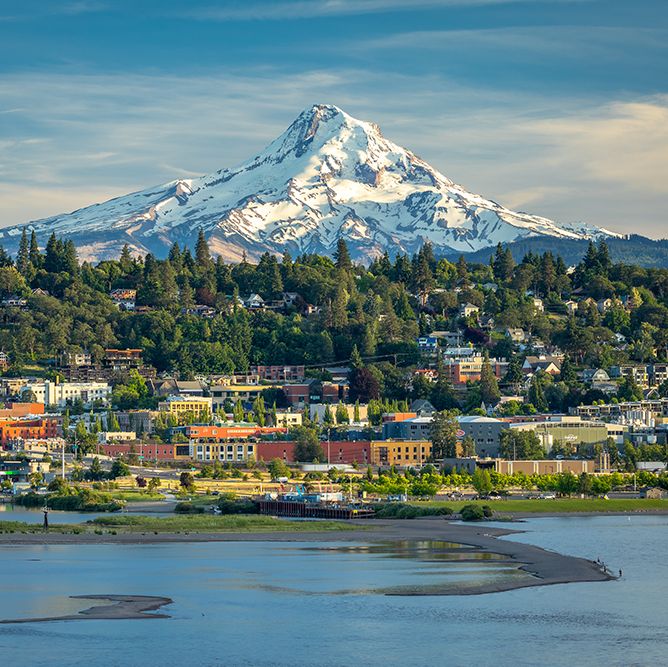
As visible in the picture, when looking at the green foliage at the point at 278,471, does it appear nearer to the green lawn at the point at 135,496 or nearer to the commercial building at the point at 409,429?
the green lawn at the point at 135,496

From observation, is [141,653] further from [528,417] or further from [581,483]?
[528,417]

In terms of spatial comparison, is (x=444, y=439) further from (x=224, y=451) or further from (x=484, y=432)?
(x=224, y=451)

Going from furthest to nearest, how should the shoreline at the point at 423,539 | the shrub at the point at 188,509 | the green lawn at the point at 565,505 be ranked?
the green lawn at the point at 565,505 → the shrub at the point at 188,509 → the shoreline at the point at 423,539

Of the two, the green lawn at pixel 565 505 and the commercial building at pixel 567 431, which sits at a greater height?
the commercial building at pixel 567 431

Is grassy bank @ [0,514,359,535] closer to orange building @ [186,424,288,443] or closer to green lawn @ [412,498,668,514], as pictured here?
green lawn @ [412,498,668,514]

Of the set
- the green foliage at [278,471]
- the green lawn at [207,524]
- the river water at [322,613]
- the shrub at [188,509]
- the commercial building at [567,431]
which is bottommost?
the river water at [322,613]

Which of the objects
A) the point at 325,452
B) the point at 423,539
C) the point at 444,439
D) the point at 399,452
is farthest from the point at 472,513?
the point at 325,452

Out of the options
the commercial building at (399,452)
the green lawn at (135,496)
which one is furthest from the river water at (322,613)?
the commercial building at (399,452)

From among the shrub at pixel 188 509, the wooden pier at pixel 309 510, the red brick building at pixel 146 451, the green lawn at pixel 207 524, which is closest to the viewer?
the green lawn at pixel 207 524

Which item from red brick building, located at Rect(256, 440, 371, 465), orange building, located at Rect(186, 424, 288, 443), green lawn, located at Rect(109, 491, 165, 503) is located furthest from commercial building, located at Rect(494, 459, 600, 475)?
orange building, located at Rect(186, 424, 288, 443)
